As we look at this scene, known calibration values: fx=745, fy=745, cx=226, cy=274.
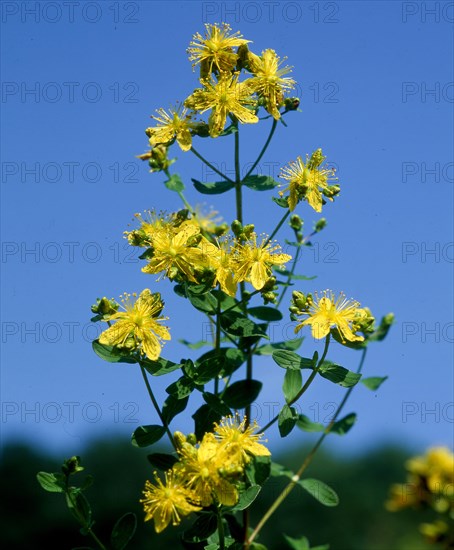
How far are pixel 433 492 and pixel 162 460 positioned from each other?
0.85 m

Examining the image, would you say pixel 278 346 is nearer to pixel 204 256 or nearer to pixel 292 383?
pixel 292 383

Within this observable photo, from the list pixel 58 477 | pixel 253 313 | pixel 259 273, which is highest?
pixel 259 273

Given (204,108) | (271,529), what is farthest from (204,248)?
(271,529)

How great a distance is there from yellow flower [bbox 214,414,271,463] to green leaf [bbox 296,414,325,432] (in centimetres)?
61

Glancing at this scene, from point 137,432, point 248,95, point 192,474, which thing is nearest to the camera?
point 192,474

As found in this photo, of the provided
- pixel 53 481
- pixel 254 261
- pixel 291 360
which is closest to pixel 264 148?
pixel 254 261

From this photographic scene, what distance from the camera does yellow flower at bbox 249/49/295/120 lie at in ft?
8.43

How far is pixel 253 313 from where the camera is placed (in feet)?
8.64

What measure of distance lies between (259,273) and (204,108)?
59cm

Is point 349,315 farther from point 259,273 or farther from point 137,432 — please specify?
point 137,432

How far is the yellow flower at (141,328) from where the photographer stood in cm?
238

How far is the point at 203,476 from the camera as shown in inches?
83.5

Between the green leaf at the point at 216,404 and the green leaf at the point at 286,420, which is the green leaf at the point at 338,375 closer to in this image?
the green leaf at the point at 286,420

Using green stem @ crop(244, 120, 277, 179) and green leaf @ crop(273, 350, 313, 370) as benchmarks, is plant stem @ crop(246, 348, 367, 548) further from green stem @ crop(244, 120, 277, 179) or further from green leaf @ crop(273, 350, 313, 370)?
Answer: green stem @ crop(244, 120, 277, 179)
